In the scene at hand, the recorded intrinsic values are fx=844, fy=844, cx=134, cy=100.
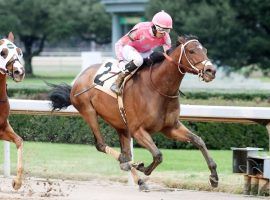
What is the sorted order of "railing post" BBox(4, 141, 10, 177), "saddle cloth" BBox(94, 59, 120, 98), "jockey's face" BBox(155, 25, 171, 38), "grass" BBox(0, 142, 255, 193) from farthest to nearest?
"railing post" BBox(4, 141, 10, 177), "grass" BBox(0, 142, 255, 193), "saddle cloth" BBox(94, 59, 120, 98), "jockey's face" BBox(155, 25, 171, 38)

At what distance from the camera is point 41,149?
12.1 metres

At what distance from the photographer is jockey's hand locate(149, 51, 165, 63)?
845 cm

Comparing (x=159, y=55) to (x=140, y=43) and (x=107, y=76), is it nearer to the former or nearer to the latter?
(x=140, y=43)

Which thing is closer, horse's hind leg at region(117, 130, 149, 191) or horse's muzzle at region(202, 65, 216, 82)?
horse's muzzle at region(202, 65, 216, 82)

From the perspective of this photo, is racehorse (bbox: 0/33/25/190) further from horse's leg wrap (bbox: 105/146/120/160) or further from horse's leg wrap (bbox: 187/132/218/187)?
horse's leg wrap (bbox: 187/132/218/187)

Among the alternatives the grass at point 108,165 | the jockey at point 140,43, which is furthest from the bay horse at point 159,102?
the grass at point 108,165

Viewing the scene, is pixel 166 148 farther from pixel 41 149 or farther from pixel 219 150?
pixel 41 149

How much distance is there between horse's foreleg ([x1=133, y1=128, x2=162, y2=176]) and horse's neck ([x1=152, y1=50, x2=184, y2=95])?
0.46m

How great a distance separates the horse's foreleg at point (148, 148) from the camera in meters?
8.05

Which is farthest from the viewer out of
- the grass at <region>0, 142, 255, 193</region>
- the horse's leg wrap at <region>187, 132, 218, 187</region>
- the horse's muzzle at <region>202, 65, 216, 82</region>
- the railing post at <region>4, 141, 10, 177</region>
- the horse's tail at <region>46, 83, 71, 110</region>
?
the railing post at <region>4, 141, 10, 177</region>

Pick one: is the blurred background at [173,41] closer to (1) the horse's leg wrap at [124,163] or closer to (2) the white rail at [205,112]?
(2) the white rail at [205,112]

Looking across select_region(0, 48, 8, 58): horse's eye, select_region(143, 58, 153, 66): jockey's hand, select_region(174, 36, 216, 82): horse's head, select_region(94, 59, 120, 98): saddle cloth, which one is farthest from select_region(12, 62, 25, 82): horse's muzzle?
select_region(174, 36, 216, 82): horse's head


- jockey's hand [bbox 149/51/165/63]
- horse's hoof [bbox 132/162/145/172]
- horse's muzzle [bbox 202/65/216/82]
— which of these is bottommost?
horse's hoof [bbox 132/162/145/172]

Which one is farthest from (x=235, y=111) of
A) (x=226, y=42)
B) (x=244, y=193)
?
(x=226, y=42)
